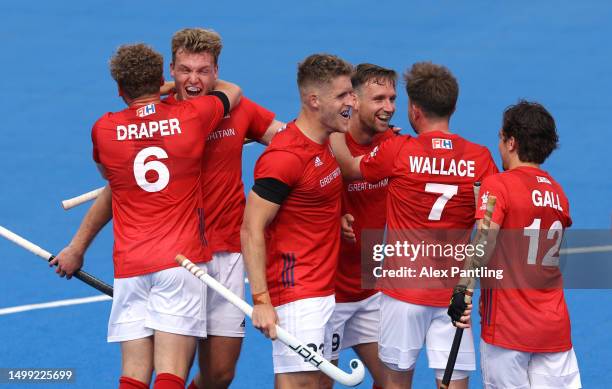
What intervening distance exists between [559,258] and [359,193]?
1471 mm

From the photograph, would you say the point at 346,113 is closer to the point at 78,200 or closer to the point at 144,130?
the point at 144,130

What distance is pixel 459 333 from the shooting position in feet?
23.1

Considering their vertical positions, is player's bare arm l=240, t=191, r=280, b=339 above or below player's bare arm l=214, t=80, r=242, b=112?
below

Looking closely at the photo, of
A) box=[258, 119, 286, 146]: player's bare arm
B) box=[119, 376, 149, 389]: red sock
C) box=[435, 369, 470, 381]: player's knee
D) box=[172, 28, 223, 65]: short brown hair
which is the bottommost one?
box=[119, 376, 149, 389]: red sock

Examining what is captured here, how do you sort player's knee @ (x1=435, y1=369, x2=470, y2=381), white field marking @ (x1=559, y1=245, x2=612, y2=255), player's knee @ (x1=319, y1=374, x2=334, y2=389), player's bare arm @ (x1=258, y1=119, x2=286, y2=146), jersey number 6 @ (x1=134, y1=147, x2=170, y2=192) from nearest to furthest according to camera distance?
jersey number 6 @ (x1=134, y1=147, x2=170, y2=192) → player's knee @ (x1=435, y1=369, x2=470, y2=381) → player's knee @ (x1=319, y1=374, x2=334, y2=389) → player's bare arm @ (x1=258, y1=119, x2=286, y2=146) → white field marking @ (x1=559, y1=245, x2=612, y2=255)

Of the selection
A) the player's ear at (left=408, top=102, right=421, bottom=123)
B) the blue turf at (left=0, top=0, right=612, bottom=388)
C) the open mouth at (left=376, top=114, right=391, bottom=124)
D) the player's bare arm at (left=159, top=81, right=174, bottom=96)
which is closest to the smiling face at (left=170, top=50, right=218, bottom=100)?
the player's bare arm at (left=159, top=81, right=174, bottom=96)

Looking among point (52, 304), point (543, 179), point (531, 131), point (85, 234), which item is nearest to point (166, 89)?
point (85, 234)

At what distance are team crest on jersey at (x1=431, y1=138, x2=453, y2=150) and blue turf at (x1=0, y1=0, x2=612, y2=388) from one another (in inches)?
114

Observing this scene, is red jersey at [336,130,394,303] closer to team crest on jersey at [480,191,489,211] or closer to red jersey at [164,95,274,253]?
red jersey at [164,95,274,253]

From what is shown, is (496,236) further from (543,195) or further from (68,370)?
(68,370)

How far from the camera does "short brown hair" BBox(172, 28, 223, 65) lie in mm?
7762

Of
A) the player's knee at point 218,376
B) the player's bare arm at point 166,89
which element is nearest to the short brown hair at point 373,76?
the player's bare arm at point 166,89

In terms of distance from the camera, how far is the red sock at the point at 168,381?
7.17m

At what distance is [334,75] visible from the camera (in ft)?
23.9
